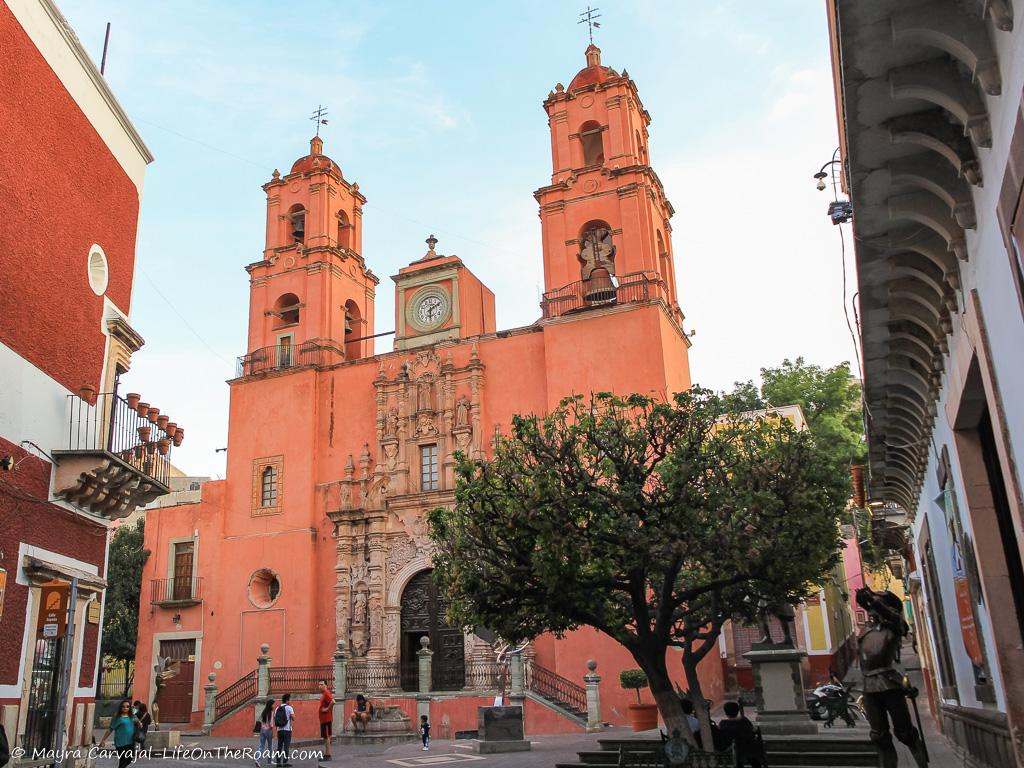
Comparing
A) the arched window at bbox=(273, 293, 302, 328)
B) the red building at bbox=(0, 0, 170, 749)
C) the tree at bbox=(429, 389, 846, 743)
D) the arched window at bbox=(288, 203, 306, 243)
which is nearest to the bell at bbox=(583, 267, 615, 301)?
the arched window at bbox=(273, 293, 302, 328)

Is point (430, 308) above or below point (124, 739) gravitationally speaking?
above

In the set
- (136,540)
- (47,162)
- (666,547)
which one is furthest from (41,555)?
(136,540)

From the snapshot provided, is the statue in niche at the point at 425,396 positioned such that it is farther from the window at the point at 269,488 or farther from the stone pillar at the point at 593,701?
the stone pillar at the point at 593,701

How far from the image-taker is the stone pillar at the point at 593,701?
1770 cm

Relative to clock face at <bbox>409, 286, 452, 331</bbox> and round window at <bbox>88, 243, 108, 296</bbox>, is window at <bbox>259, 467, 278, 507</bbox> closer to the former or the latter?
clock face at <bbox>409, 286, 452, 331</bbox>

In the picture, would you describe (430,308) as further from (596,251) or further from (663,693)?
(663,693)

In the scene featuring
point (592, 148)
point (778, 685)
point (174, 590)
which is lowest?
point (778, 685)

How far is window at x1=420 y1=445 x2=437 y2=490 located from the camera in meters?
23.0

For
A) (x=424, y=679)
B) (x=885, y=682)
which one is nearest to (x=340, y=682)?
(x=424, y=679)

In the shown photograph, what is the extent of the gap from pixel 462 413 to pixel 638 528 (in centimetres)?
1323

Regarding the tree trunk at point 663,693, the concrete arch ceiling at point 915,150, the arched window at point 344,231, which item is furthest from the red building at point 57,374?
the arched window at point 344,231

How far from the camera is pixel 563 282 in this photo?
76.0 feet

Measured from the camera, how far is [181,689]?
23031 mm

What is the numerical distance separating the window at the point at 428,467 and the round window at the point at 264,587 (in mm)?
4768
